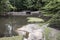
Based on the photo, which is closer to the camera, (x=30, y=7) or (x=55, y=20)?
(x=55, y=20)

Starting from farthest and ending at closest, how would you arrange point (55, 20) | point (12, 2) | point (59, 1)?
1. point (12, 2)
2. point (59, 1)
3. point (55, 20)

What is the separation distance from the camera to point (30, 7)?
81.0 ft

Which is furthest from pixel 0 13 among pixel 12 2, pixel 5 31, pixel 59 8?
pixel 59 8

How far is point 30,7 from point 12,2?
2.49 meters

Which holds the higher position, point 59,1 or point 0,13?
point 59,1

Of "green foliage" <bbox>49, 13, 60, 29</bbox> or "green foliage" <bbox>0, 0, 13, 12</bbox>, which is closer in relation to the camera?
"green foliage" <bbox>49, 13, 60, 29</bbox>

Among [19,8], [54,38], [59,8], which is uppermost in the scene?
[59,8]

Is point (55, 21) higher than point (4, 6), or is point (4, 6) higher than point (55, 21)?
point (55, 21)

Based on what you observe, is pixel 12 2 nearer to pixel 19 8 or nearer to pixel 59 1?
pixel 19 8

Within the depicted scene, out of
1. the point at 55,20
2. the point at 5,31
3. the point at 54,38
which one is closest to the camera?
the point at 54,38

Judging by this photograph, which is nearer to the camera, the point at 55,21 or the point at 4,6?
the point at 55,21

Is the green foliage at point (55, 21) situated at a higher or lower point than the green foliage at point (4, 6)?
higher

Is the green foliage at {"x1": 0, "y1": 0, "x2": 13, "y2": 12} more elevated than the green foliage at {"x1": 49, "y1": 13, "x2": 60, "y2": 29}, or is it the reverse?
the green foliage at {"x1": 49, "y1": 13, "x2": 60, "y2": 29}

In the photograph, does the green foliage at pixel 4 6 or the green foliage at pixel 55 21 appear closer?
the green foliage at pixel 55 21
